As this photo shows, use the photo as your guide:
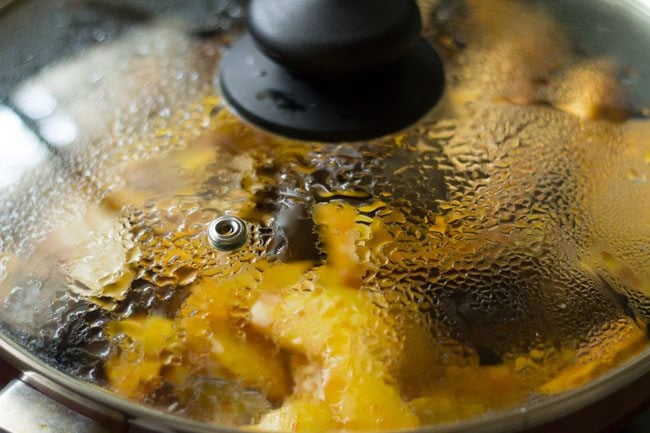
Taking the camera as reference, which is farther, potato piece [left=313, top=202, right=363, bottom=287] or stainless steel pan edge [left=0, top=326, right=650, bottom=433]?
potato piece [left=313, top=202, right=363, bottom=287]

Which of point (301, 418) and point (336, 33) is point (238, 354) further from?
point (336, 33)

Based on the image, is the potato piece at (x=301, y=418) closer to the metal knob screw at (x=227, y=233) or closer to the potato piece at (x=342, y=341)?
the potato piece at (x=342, y=341)

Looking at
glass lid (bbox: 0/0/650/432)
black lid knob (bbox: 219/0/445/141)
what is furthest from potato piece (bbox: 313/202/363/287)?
black lid knob (bbox: 219/0/445/141)

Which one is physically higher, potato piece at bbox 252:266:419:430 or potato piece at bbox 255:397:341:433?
potato piece at bbox 252:266:419:430

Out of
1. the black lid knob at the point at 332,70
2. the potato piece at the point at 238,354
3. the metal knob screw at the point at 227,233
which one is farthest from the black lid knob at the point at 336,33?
the potato piece at the point at 238,354

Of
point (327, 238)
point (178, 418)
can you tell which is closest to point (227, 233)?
point (327, 238)

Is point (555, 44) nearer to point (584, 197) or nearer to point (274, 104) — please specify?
point (584, 197)

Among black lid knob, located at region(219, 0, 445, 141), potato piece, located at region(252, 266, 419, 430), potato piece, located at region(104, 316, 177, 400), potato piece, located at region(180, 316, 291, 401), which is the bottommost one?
potato piece, located at region(104, 316, 177, 400)

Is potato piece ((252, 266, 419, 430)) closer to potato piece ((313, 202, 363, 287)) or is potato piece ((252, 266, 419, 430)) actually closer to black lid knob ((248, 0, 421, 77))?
potato piece ((313, 202, 363, 287))
